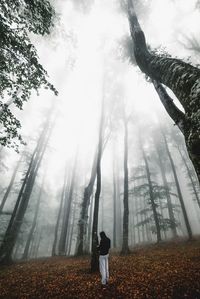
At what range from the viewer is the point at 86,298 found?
6035mm

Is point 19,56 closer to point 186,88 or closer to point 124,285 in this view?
point 186,88

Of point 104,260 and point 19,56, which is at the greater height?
point 19,56

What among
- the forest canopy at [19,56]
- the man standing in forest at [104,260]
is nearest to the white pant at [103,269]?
the man standing in forest at [104,260]

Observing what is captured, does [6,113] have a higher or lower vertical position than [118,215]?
lower

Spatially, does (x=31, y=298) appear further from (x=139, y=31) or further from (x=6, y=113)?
(x=139, y=31)

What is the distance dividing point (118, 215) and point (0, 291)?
25.1 meters

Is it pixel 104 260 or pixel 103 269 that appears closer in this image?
pixel 103 269

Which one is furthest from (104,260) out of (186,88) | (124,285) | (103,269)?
(186,88)

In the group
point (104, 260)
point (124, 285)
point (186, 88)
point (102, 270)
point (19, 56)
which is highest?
point (19, 56)

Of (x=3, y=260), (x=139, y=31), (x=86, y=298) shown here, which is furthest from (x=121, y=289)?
(x=3, y=260)

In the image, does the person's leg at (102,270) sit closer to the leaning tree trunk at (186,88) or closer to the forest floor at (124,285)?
the forest floor at (124,285)

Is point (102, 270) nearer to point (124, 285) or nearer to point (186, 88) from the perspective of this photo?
point (124, 285)

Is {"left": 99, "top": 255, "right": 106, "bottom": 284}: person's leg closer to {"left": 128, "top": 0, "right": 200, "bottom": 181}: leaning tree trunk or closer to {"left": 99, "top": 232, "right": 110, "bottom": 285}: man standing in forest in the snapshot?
{"left": 99, "top": 232, "right": 110, "bottom": 285}: man standing in forest

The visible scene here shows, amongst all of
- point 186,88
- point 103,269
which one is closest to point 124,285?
point 103,269
